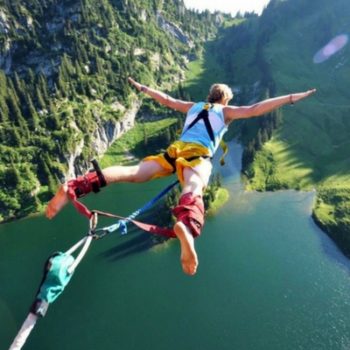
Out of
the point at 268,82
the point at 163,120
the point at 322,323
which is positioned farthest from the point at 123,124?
the point at 322,323

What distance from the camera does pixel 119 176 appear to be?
8305 mm

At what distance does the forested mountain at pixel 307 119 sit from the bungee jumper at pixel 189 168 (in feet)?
209

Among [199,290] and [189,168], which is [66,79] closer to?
[199,290]

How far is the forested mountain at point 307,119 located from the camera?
92250 mm

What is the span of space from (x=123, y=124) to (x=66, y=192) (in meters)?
128

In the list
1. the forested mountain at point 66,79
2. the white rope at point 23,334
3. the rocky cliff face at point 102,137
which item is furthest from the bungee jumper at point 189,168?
the rocky cliff face at point 102,137

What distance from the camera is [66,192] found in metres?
7.50

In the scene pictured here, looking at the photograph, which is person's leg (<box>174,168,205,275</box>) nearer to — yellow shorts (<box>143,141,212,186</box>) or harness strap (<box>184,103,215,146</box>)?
yellow shorts (<box>143,141,212,186</box>)

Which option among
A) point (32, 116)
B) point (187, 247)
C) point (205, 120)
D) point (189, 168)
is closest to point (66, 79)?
point (32, 116)

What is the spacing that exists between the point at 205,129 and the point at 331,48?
7676 inches

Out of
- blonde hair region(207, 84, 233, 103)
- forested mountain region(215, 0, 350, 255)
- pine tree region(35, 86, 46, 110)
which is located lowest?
forested mountain region(215, 0, 350, 255)

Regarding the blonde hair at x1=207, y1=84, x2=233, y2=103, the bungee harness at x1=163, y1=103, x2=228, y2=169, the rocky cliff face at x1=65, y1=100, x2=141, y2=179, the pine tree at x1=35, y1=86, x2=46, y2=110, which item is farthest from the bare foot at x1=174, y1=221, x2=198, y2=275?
the pine tree at x1=35, y1=86, x2=46, y2=110

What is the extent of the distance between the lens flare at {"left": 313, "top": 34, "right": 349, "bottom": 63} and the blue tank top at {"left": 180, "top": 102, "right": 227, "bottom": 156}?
604ft

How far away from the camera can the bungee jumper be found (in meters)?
6.85
